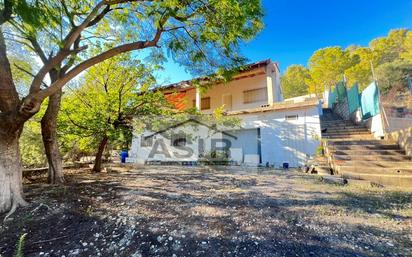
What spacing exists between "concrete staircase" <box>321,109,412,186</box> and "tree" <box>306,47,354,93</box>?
17.6 metres

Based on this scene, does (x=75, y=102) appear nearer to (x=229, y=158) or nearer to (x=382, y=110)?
(x=229, y=158)

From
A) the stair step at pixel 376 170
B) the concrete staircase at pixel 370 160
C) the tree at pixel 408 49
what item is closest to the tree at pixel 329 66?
the tree at pixel 408 49

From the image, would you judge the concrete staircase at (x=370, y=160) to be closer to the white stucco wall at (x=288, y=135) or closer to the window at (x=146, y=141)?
the white stucco wall at (x=288, y=135)

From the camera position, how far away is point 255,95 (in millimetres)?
13289

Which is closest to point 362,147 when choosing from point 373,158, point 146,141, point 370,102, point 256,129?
point 373,158

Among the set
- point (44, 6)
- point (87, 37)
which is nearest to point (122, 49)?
point (44, 6)

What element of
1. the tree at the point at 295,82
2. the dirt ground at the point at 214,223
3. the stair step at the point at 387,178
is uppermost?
the tree at the point at 295,82

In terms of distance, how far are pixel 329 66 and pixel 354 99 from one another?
Result: 15.9m

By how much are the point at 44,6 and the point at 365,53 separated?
30403mm

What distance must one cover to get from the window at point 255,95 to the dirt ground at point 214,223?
348 inches

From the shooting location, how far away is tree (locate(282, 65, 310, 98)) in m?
28.6

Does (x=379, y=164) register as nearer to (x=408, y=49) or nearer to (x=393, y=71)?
(x=393, y=71)

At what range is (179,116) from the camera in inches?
340

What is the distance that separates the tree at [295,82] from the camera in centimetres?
2861
